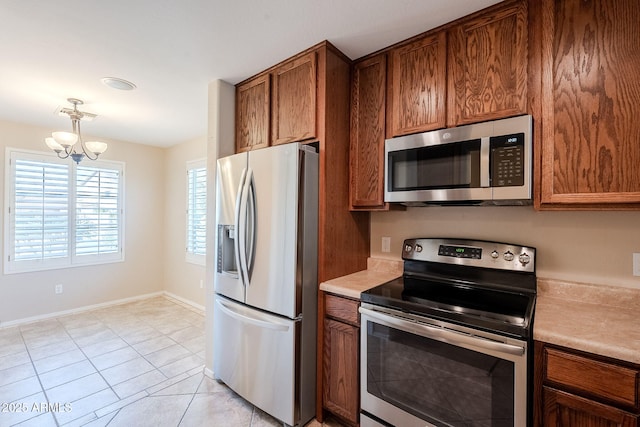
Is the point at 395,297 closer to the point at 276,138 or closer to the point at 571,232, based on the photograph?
the point at 571,232

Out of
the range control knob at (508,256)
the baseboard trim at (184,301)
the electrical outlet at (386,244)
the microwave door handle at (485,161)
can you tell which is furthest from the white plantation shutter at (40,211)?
the range control knob at (508,256)

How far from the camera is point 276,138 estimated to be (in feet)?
7.20

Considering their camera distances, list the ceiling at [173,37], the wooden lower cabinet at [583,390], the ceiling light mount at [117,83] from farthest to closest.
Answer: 1. the ceiling light mount at [117,83]
2. the ceiling at [173,37]
3. the wooden lower cabinet at [583,390]

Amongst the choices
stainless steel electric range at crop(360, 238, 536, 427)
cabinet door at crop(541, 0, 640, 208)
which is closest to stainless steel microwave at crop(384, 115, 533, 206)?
cabinet door at crop(541, 0, 640, 208)

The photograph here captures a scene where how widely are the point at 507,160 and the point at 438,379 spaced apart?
1.11 m

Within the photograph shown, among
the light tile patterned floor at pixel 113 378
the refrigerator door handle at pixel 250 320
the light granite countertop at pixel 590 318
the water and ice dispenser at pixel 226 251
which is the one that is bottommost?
the light tile patterned floor at pixel 113 378

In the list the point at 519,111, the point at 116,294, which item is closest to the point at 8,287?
the point at 116,294

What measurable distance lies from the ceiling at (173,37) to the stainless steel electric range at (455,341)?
4.57 feet

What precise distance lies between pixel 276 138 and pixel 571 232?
188 centimetres

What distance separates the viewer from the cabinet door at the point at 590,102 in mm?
1258

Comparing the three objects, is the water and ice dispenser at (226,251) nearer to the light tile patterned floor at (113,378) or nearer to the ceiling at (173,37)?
the light tile patterned floor at (113,378)

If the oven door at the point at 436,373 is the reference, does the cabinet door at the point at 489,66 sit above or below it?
above

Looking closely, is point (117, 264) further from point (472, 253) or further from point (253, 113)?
point (472, 253)

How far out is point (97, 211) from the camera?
A: 424 cm
